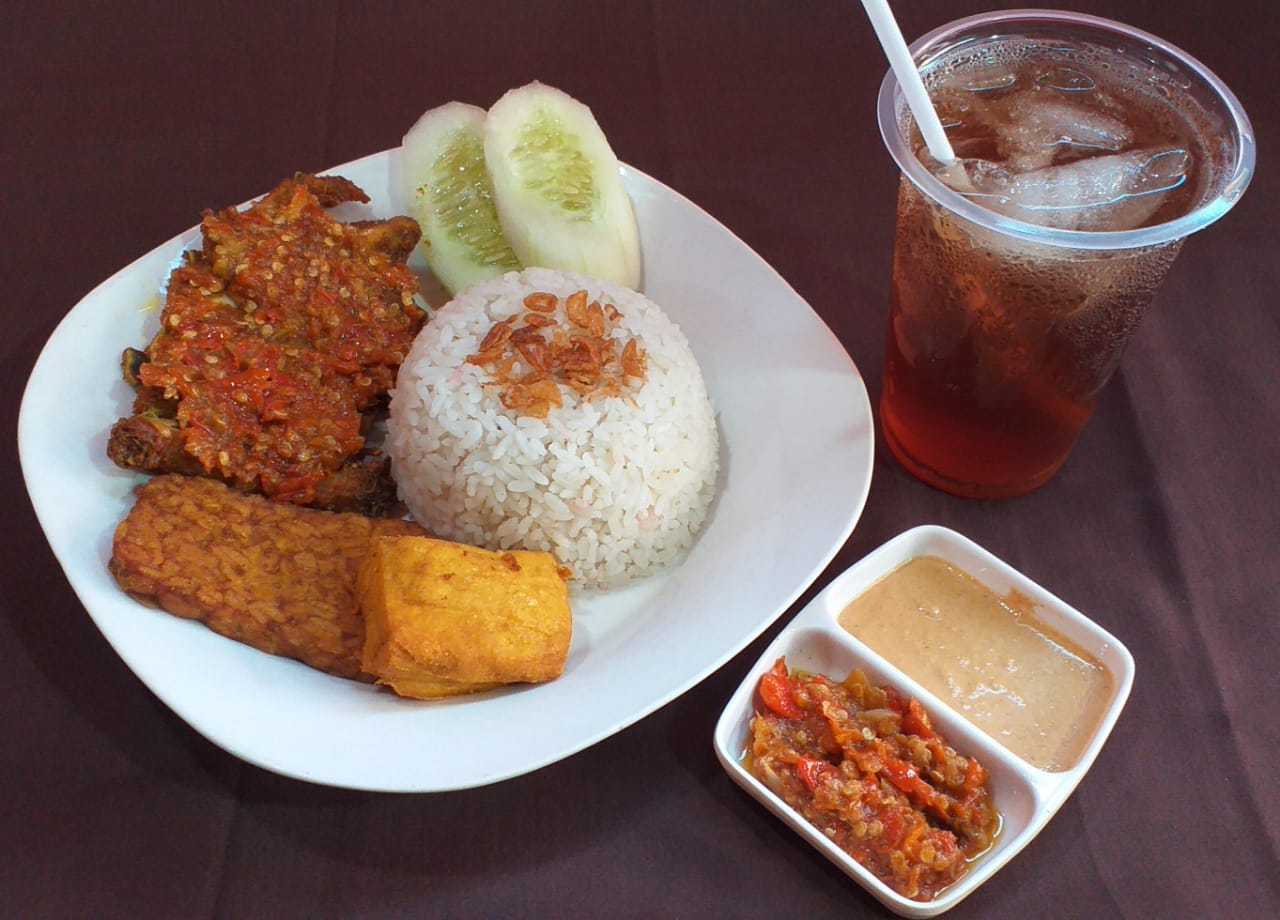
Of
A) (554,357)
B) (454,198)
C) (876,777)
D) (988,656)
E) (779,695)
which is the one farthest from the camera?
(454,198)

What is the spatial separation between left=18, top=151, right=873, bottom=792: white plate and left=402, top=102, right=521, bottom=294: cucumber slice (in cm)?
10

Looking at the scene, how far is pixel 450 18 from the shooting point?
4270 millimetres

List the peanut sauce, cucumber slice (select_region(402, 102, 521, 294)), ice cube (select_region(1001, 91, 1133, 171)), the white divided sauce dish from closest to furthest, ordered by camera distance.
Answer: the white divided sauce dish → the peanut sauce → ice cube (select_region(1001, 91, 1133, 171)) → cucumber slice (select_region(402, 102, 521, 294))

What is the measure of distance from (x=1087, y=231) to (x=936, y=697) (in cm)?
97

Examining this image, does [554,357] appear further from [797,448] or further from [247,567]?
[247,567]

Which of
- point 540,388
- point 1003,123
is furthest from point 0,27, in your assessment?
point 1003,123

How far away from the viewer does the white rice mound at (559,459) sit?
280cm

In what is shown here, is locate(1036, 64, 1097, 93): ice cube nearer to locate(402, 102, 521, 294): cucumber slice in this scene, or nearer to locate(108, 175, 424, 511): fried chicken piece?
locate(402, 102, 521, 294): cucumber slice

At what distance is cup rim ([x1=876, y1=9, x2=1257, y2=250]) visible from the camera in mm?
2375

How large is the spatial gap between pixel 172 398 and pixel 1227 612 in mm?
2416

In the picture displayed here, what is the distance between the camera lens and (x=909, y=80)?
2.45 metres


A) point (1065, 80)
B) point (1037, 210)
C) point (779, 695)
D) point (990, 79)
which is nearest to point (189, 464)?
point (779, 695)

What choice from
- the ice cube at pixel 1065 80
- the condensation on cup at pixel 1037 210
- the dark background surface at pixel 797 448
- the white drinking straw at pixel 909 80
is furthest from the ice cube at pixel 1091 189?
the dark background surface at pixel 797 448

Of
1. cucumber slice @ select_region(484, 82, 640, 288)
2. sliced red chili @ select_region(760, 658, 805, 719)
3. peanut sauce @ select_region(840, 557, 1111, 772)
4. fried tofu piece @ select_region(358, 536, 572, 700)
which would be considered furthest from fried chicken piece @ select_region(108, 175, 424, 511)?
peanut sauce @ select_region(840, 557, 1111, 772)
